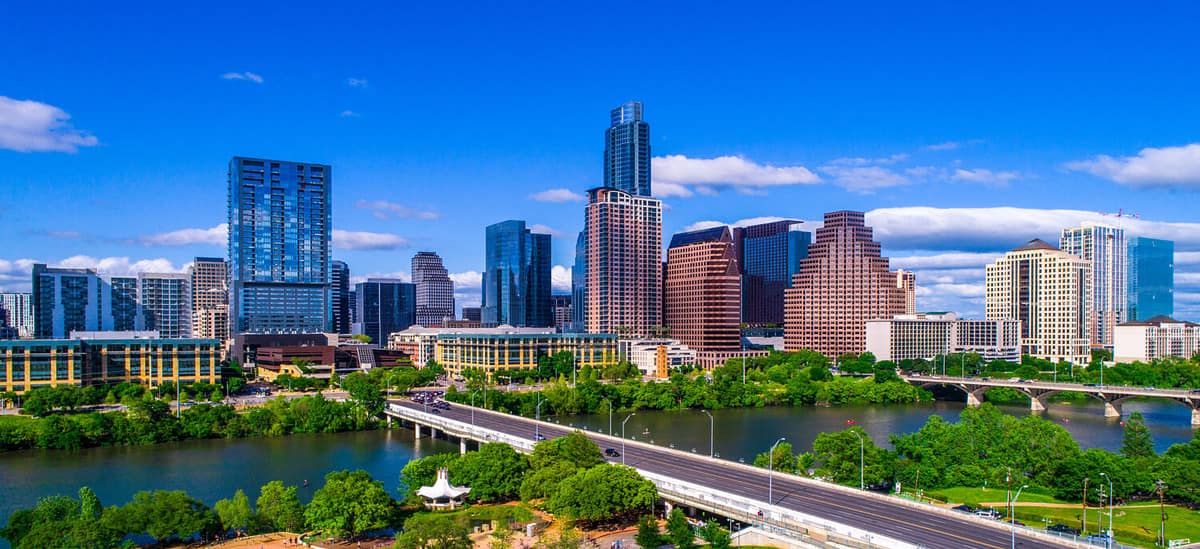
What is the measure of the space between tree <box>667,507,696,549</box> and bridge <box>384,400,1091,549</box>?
162 inches

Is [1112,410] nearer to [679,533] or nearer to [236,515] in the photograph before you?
[679,533]

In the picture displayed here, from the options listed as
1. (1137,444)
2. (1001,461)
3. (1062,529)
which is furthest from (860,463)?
(1137,444)

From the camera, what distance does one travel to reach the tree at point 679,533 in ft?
163

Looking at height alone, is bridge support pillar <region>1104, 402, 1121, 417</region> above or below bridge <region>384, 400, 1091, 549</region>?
below

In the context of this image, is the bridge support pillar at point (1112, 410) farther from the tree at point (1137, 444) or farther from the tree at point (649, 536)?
the tree at point (649, 536)

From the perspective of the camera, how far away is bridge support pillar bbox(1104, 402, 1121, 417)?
12614 centimetres

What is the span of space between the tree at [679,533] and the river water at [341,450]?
30.4 m

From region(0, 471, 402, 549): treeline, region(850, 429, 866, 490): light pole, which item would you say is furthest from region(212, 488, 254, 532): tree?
region(850, 429, 866, 490): light pole

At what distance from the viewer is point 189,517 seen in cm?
5609

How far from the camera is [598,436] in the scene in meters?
86.0

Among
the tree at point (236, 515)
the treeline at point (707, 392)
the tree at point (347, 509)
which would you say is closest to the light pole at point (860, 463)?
→ the tree at point (347, 509)

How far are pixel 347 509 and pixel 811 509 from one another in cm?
2746

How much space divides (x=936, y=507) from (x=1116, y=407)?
89.3 metres

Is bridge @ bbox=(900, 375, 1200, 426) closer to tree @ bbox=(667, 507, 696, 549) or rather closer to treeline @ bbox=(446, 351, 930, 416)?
treeline @ bbox=(446, 351, 930, 416)
